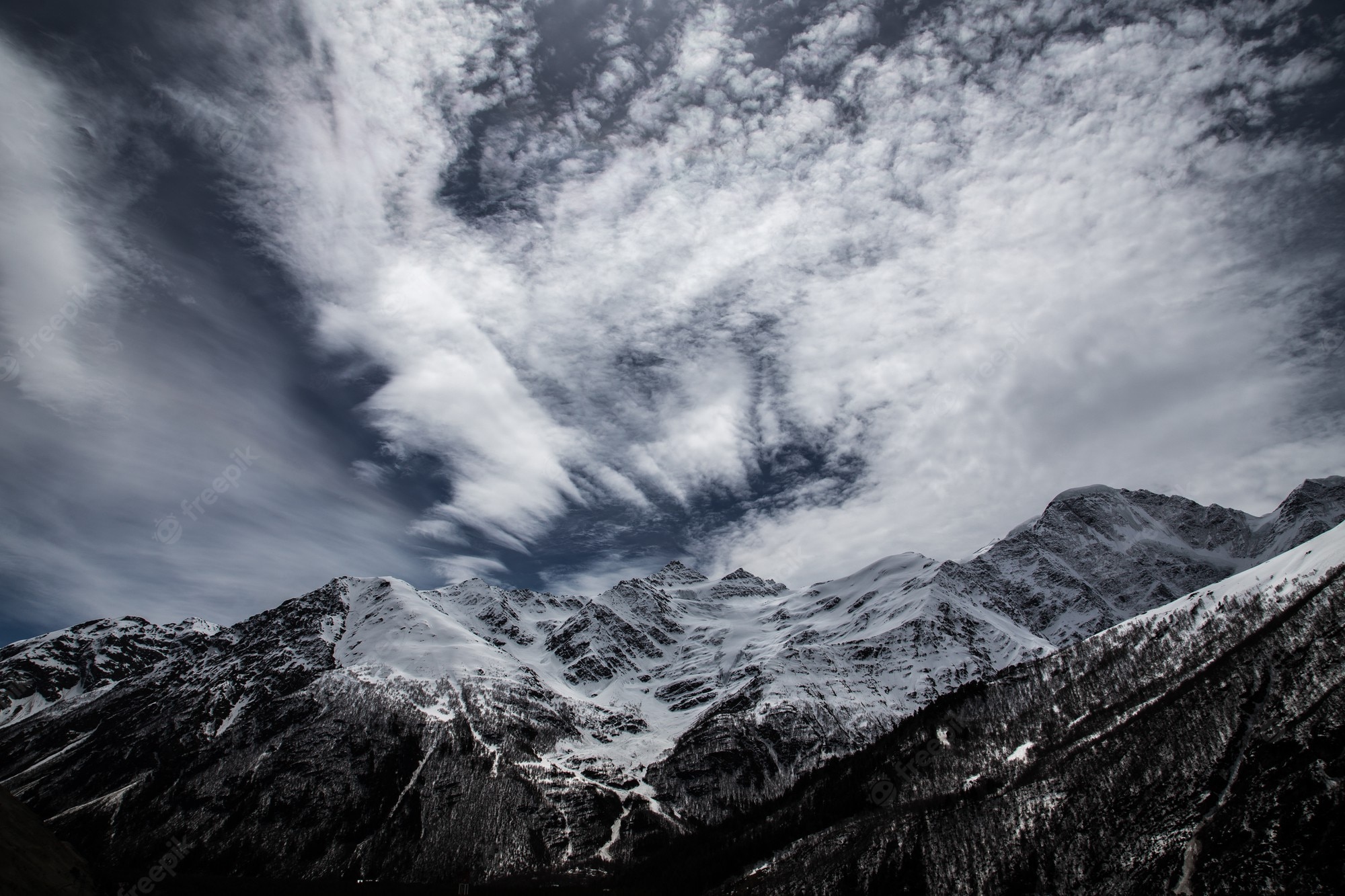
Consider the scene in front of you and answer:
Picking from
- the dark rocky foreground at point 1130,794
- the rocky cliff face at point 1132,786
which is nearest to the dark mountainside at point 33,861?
the dark rocky foreground at point 1130,794

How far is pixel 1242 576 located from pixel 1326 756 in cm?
12319

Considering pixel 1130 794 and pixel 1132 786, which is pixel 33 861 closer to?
pixel 1130 794

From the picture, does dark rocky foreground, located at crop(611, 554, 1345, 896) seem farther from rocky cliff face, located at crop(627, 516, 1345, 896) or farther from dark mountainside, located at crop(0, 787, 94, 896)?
dark mountainside, located at crop(0, 787, 94, 896)

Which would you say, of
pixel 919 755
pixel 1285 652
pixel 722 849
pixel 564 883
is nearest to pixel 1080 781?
pixel 1285 652

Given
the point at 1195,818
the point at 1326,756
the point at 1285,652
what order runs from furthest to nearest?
1. the point at 1285,652
2. the point at 1195,818
3. the point at 1326,756

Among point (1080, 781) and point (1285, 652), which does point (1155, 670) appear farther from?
point (1080, 781)

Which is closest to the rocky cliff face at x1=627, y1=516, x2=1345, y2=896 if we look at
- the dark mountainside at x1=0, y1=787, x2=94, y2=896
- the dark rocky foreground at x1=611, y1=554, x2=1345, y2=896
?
the dark rocky foreground at x1=611, y1=554, x2=1345, y2=896

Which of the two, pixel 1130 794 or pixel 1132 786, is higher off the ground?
pixel 1132 786

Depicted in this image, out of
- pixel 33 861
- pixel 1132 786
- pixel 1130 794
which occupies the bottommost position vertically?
pixel 33 861

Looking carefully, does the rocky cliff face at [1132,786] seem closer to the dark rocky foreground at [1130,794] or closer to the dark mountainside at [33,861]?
the dark rocky foreground at [1130,794]

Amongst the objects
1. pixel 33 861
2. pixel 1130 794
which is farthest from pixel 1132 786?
pixel 33 861

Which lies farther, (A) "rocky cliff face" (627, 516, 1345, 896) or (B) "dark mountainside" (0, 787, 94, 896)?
(A) "rocky cliff face" (627, 516, 1345, 896)

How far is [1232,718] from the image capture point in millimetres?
118500

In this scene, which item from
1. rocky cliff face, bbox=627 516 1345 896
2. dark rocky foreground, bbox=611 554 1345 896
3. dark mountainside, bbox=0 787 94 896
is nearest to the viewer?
dark mountainside, bbox=0 787 94 896
